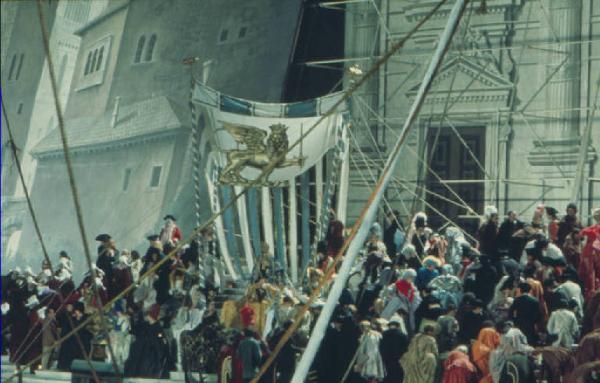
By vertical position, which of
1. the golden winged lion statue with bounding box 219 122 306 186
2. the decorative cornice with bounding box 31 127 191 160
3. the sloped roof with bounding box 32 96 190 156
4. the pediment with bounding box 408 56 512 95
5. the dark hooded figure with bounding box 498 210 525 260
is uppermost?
the pediment with bounding box 408 56 512 95

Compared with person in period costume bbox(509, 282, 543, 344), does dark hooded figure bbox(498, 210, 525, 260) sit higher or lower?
higher

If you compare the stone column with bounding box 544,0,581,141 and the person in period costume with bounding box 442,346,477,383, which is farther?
the stone column with bounding box 544,0,581,141

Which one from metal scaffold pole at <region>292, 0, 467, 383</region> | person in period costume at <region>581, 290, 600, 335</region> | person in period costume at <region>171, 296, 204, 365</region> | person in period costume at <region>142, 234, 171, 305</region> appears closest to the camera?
metal scaffold pole at <region>292, 0, 467, 383</region>

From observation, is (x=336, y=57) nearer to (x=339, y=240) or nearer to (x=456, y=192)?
(x=456, y=192)

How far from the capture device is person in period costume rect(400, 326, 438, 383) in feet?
48.2

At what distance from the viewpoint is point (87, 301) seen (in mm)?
19609

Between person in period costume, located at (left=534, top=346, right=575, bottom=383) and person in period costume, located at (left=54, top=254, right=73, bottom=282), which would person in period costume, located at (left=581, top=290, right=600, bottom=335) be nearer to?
person in period costume, located at (left=534, top=346, right=575, bottom=383)

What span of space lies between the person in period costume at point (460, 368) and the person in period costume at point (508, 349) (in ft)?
1.25

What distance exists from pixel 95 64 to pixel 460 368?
1609 centimetres

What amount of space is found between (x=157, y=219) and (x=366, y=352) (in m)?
11.0

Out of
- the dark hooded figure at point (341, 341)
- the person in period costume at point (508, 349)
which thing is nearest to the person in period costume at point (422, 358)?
the person in period costume at point (508, 349)

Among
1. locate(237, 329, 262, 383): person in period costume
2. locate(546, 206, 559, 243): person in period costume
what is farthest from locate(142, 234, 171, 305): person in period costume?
locate(546, 206, 559, 243): person in period costume

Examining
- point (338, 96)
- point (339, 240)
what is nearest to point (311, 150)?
point (338, 96)

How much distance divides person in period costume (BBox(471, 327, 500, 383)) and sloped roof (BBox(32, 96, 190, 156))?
1303 centimetres
